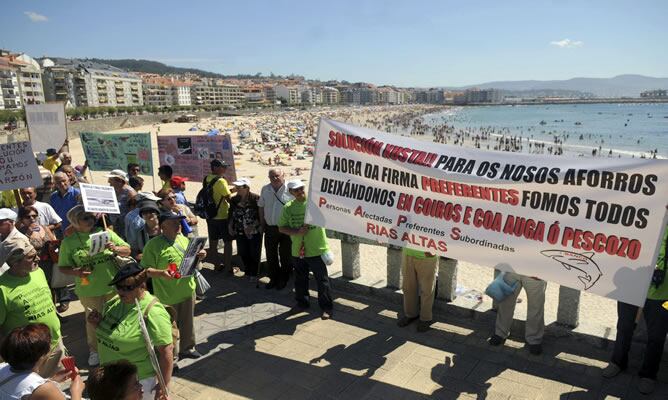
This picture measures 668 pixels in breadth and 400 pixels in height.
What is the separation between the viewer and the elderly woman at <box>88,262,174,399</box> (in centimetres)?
299

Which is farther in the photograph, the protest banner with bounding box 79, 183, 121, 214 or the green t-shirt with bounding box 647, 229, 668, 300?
the protest banner with bounding box 79, 183, 121, 214

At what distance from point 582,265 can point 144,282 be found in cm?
354

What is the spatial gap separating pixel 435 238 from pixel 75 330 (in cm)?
463

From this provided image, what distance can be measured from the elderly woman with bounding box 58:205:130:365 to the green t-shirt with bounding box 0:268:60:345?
64 cm

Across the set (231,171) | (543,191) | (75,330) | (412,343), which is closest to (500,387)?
(412,343)

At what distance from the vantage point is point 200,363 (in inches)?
191

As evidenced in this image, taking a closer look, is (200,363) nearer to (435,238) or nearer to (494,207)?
(435,238)

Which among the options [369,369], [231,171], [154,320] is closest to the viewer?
[154,320]

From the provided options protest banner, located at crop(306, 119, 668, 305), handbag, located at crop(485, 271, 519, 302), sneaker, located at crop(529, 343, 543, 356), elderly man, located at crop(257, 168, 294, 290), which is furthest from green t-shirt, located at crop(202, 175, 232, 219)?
sneaker, located at crop(529, 343, 543, 356)

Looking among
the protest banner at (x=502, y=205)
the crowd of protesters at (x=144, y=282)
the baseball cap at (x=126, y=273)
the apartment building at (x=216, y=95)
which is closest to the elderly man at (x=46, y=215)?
the crowd of protesters at (x=144, y=282)

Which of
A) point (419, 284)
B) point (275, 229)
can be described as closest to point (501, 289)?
point (419, 284)

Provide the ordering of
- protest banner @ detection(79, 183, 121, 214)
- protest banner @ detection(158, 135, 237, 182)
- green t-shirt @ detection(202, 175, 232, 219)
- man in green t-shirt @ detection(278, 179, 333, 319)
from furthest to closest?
protest banner @ detection(158, 135, 237, 182) < green t-shirt @ detection(202, 175, 232, 219) < man in green t-shirt @ detection(278, 179, 333, 319) < protest banner @ detection(79, 183, 121, 214)

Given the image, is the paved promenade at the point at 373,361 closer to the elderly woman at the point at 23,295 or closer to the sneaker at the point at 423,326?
the sneaker at the point at 423,326

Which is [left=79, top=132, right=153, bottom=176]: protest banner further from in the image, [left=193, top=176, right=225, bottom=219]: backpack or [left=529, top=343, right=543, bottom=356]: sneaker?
[left=529, top=343, right=543, bottom=356]: sneaker
